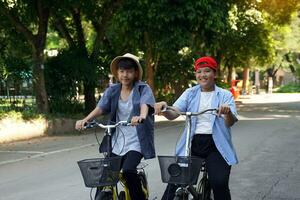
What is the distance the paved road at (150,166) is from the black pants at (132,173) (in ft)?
6.98

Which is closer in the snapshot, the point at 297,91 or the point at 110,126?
the point at 110,126

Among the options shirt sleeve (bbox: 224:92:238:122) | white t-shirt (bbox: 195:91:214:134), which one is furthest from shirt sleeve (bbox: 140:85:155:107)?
shirt sleeve (bbox: 224:92:238:122)

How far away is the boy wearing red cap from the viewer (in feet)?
15.5

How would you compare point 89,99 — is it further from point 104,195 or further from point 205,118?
point 104,195

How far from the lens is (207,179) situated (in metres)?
4.98

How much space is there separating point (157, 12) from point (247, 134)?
15.4 ft

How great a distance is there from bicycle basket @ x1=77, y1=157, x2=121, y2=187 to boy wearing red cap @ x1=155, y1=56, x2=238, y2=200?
0.69 meters

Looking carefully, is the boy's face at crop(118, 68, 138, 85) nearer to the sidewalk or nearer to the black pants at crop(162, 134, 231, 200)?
the black pants at crop(162, 134, 231, 200)

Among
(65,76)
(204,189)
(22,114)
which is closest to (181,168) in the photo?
(204,189)

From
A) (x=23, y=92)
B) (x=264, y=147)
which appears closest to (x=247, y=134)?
(x=264, y=147)

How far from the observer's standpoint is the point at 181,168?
423cm

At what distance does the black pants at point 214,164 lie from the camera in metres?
4.70

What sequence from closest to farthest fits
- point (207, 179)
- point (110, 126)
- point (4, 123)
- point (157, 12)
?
1. point (110, 126)
2. point (207, 179)
3. point (4, 123)
4. point (157, 12)

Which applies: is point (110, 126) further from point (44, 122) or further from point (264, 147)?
point (44, 122)
